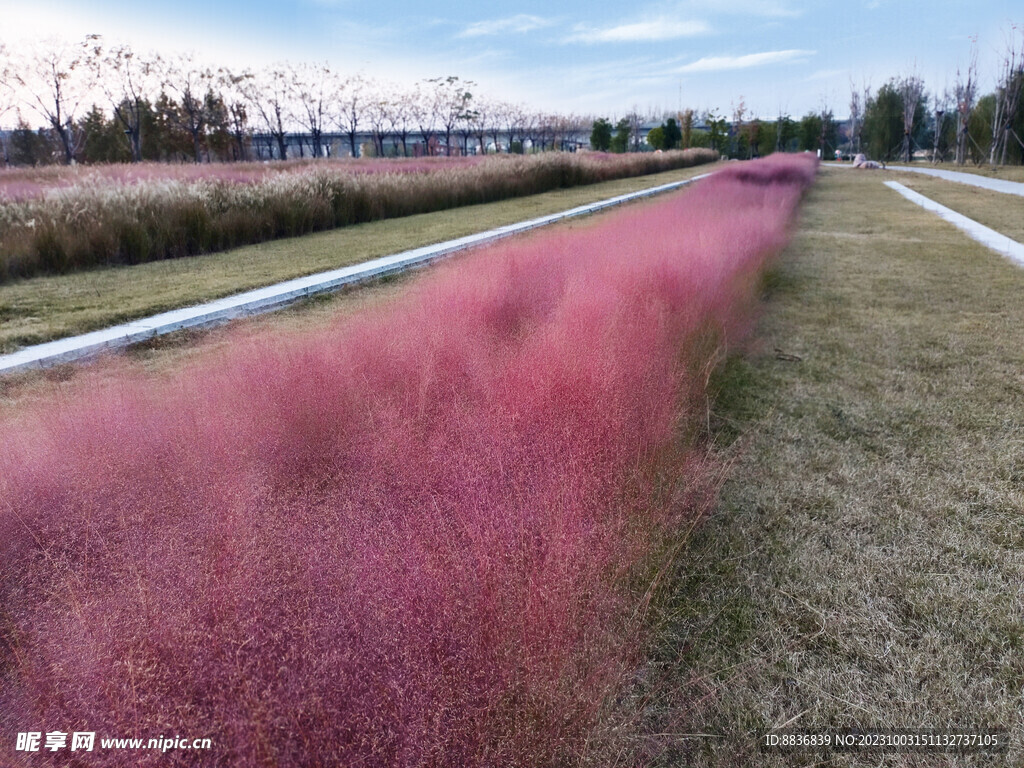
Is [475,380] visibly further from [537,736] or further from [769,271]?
[769,271]

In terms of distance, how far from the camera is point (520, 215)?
39.6 feet

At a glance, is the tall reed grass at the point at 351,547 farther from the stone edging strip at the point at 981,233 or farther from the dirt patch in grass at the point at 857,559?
the stone edging strip at the point at 981,233

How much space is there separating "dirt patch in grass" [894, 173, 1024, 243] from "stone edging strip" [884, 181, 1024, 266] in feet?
0.53

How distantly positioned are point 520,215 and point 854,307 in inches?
302

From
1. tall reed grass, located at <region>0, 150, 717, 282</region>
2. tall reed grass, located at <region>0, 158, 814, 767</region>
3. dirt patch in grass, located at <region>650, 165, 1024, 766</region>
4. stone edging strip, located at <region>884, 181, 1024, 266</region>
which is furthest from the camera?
stone edging strip, located at <region>884, 181, 1024, 266</region>

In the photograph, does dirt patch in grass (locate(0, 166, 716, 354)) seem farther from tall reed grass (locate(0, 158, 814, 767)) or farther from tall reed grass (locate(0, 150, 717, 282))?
tall reed grass (locate(0, 158, 814, 767))

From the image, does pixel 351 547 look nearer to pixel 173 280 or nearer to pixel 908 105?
pixel 173 280

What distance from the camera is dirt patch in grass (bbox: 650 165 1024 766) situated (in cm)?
156

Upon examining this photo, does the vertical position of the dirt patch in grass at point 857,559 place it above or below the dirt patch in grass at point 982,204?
below

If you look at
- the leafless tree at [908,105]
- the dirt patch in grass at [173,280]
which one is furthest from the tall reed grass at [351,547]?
the leafless tree at [908,105]

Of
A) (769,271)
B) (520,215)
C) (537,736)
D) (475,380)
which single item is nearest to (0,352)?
(475,380)

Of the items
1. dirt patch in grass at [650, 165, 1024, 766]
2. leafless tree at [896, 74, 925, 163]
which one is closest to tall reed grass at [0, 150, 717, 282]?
dirt patch in grass at [650, 165, 1024, 766]

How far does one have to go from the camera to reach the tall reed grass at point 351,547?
1032 mm

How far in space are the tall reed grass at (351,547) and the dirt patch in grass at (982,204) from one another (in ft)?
32.8
